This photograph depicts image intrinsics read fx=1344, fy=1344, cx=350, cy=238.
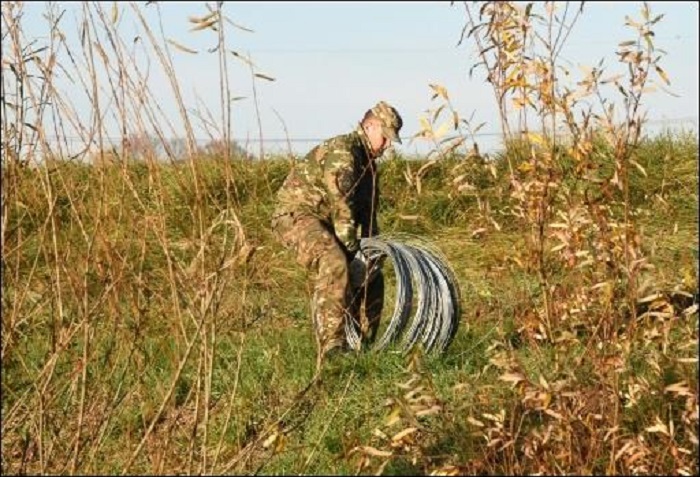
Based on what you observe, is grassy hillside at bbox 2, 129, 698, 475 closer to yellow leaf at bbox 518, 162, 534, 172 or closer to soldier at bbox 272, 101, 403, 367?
yellow leaf at bbox 518, 162, 534, 172

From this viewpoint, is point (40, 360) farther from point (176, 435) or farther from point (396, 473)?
point (396, 473)

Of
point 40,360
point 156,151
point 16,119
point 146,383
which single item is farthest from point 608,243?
point 40,360

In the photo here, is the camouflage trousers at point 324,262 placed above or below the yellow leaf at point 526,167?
below

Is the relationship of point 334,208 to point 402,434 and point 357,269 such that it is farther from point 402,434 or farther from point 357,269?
point 402,434

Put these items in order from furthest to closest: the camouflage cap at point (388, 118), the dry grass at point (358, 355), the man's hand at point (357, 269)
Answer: the man's hand at point (357, 269) < the camouflage cap at point (388, 118) < the dry grass at point (358, 355)

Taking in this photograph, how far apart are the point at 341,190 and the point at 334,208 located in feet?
0.42

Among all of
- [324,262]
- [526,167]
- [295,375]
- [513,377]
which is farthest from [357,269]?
[513,377]

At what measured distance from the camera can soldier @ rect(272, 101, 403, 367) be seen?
777 centimetres

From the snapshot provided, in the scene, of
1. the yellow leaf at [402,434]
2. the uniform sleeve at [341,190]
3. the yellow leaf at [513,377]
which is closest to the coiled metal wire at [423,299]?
the uniform sleeve at [341,190]

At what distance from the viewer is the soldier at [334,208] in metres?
7.77

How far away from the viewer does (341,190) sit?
7816 millimetres

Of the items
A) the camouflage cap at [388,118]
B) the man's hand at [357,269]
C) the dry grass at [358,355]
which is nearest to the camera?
the dry grass at [358,355]

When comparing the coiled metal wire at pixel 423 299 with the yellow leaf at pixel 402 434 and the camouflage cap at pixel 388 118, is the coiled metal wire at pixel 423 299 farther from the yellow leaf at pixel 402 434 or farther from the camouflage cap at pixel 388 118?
the yellow leaf at pixel 402 434

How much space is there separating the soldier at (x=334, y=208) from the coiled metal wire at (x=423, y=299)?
0.14 meters
